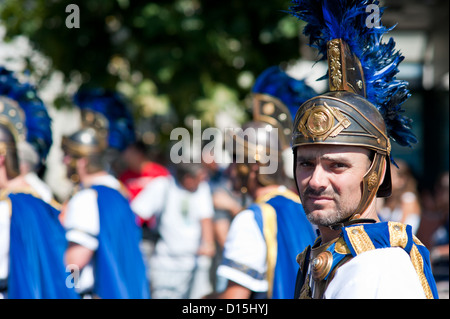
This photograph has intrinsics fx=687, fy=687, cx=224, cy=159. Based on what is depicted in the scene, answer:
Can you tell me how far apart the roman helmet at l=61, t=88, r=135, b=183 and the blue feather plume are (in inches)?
131

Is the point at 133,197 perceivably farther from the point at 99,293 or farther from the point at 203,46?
the point at 99,293

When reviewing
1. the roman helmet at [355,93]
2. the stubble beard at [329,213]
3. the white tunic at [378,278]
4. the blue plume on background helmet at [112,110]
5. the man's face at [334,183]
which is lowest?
the white tunic at [378,278]

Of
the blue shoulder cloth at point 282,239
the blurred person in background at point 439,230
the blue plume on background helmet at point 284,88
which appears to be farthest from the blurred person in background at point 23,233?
the blurred person in background at point 439,230

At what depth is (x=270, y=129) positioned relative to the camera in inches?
183

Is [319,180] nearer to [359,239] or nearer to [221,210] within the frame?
[359,239]

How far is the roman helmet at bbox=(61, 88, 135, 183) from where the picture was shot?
18.6 feet

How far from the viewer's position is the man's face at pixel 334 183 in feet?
7.46

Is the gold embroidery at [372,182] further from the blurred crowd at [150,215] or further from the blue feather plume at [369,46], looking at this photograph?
the blurred crowd at [150,215]

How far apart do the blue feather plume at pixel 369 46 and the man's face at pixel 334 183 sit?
351 millimetres

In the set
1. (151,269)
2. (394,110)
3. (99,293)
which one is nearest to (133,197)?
(151,269)

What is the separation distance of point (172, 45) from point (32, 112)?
2.63 m

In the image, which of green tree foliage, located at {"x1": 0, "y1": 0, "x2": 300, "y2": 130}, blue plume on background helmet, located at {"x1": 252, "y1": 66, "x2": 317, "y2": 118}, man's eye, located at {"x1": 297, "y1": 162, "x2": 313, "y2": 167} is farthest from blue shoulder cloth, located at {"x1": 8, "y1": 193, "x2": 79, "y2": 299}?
green tree foliage, located at {"x1": 0, "y1": 0, "x2": 300, "y2": 130}

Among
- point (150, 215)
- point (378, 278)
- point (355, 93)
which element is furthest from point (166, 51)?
point (378, 278)
